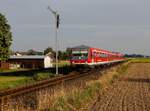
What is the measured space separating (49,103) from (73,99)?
2277 millimetres

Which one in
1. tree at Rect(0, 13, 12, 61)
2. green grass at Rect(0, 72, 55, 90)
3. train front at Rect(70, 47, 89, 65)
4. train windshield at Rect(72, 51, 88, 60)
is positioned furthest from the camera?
tree at Rect(0, 13, 12, 61)

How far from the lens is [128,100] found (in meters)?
20.9

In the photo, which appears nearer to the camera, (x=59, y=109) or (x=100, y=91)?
(x=59, y=109)

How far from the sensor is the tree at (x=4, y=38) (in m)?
68.5

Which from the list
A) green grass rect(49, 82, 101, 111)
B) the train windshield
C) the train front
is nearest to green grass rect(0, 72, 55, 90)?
the train front

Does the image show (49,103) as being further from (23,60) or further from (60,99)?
(23,60)

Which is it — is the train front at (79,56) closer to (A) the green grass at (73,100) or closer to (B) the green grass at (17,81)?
(B) the green grass at (17,81)

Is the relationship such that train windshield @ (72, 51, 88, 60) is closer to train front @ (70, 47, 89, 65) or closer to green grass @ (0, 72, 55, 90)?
train front @ (70, 47, 89, 65)

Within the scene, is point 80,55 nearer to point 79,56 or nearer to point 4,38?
point 79,56

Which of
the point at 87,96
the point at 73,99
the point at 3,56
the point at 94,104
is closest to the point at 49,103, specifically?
the point at 73,99

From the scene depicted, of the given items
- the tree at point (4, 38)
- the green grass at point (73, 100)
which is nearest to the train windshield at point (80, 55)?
the green grass at point (73, 100)

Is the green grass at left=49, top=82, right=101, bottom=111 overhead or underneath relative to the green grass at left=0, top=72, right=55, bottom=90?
underneath

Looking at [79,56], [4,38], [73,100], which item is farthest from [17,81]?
[4,38]

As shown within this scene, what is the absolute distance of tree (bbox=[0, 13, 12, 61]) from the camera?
68512 mm
